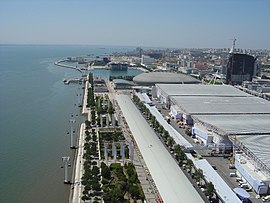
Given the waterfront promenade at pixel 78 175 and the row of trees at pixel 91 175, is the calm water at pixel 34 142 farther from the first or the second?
the row of trees at pixel 91 175

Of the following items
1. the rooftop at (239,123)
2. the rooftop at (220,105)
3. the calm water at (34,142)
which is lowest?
the calm water at (34,142)

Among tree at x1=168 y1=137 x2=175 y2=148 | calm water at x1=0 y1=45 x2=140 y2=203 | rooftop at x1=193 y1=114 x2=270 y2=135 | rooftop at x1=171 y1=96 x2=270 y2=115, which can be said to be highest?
rooftop at x1=171 y1=96 x2=270 y2=115

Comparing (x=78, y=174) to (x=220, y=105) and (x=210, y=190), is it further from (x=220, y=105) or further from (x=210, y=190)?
(x=220, y=105)

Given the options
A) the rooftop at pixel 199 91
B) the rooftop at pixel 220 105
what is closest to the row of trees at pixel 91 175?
the rooftop at pixel 220 105

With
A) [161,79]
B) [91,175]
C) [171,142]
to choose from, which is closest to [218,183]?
[171,142]

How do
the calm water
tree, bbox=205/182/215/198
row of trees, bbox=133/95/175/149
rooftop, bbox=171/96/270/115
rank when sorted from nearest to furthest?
1. tree, bbox=205/182/215/198
2. the calm water
3. row of trees, bbox=133/95/175/149
4. rooftop, bbox=171/96/270/115

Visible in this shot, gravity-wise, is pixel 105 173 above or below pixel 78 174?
above

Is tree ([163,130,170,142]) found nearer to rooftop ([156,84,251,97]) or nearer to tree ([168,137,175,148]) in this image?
tree ([168,137,175,148])

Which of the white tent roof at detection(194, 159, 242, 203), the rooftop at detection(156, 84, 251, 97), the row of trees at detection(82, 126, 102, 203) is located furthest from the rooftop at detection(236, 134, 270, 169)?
the rooftop at detection(156, 84, 251, 97)

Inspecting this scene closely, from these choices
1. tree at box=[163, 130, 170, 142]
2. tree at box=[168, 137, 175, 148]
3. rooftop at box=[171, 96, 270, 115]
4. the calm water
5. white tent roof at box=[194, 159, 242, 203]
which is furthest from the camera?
rooftop at box=[171, 96, 270, 115]
